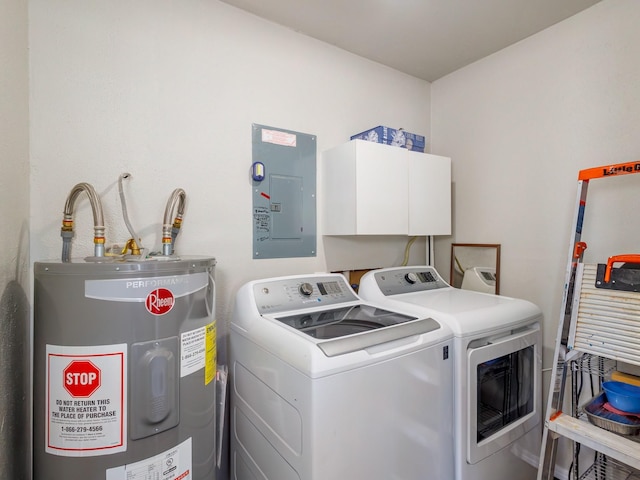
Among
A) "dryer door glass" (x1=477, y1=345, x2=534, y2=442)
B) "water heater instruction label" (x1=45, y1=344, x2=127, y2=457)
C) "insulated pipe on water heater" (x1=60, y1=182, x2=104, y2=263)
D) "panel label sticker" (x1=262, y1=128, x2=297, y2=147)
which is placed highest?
"panel label sticker" (x1=262, y1=128, x2=297, y2=147)

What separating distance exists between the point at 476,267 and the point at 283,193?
141 cm

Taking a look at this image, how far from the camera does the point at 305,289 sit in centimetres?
157

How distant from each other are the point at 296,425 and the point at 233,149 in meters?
1.32

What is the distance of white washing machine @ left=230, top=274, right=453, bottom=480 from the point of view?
98 centimetres

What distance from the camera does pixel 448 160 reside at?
7.03 ft

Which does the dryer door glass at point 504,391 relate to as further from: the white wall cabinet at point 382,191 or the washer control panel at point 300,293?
the white wall cabinet at point 382,191

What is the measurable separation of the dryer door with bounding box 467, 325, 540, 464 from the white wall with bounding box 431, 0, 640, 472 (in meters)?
0.34

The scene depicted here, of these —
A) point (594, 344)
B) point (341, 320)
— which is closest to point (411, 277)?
point (341, 320)

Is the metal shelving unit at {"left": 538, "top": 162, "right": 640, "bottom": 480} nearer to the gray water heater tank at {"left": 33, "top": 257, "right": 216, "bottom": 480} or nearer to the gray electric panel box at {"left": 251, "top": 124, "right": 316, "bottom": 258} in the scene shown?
the gray electric panel box at {"left": 251, "top": 124, "right": 316, "bottom": 258}

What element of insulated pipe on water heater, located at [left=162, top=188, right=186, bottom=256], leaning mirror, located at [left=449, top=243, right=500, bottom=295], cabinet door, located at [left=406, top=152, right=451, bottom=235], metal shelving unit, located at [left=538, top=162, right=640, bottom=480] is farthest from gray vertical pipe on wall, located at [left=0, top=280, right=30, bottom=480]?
leaning mirror, located at [left=449, top=243, right=500, bottom=295]

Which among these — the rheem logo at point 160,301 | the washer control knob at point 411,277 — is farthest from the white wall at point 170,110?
the rheem logo at point 160,301

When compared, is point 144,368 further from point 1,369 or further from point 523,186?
point 523,186

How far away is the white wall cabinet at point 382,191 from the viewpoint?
5.83 feet

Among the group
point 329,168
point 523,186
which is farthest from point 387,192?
point 523,186
